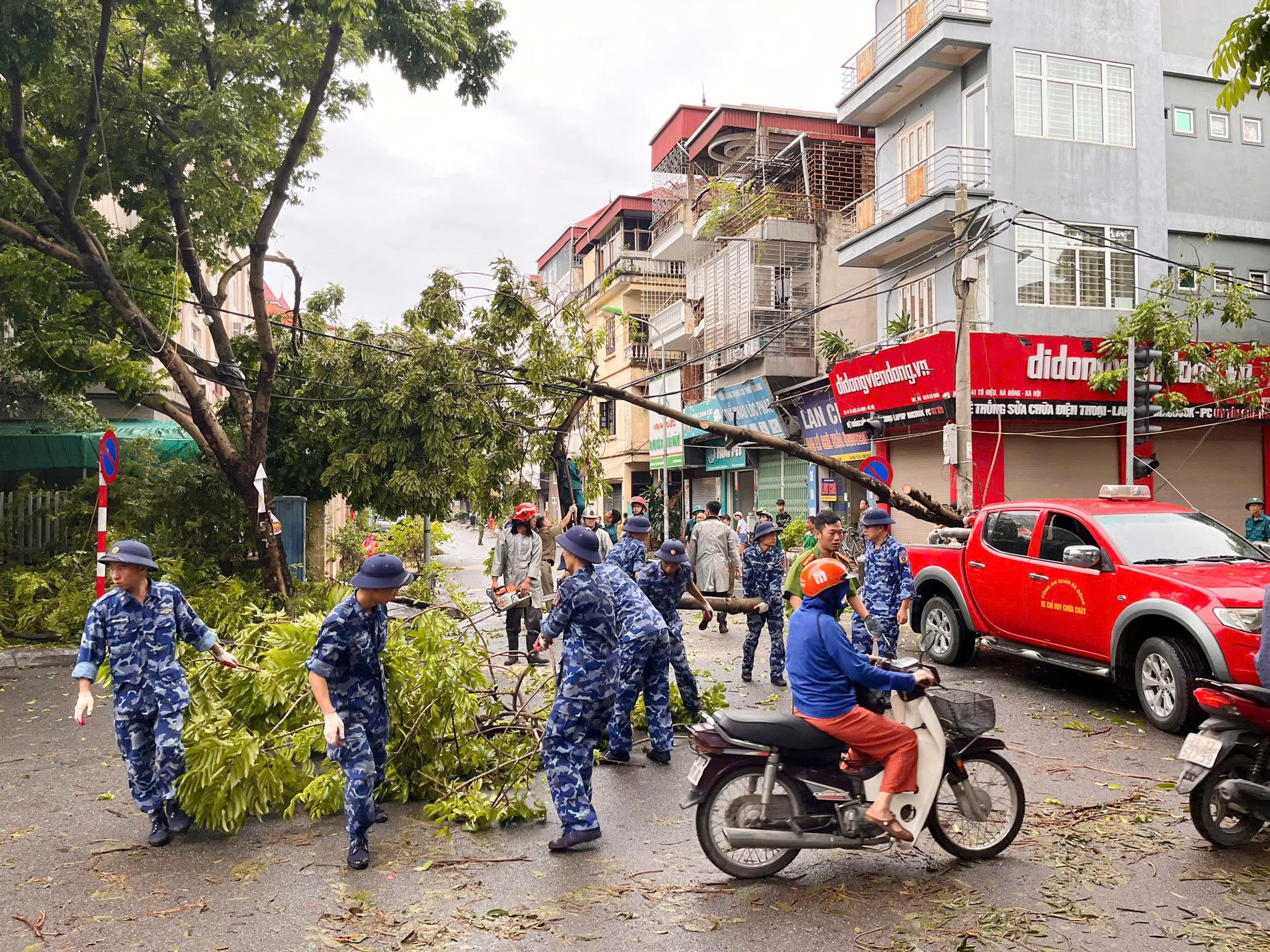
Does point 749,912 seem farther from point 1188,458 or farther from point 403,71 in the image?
point 1188,458

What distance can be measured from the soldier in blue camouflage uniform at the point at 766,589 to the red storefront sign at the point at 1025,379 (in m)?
9.00

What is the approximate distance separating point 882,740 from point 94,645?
4.60m

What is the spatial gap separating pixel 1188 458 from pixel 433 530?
60.6ft

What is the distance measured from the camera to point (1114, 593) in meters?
8.35

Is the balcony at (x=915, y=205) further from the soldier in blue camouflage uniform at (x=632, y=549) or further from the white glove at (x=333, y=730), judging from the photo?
the white glove at (x=333, y=730)

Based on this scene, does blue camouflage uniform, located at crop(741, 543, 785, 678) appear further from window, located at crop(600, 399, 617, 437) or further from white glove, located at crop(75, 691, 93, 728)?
window, located at crop(600, 399, 617, 437)

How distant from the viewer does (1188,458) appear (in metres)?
21.2

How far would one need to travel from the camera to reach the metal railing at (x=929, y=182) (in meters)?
19.6

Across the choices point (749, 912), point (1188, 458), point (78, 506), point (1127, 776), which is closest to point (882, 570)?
point (1127, 776)

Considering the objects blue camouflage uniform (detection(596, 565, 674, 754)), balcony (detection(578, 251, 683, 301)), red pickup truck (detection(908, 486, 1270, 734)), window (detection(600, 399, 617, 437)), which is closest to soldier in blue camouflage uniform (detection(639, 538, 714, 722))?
blue camouflage uniform (detection(596, 565, 674, 754))

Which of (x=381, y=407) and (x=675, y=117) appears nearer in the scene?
(x=381, y=407)

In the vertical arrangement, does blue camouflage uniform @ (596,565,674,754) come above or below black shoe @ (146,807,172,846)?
above

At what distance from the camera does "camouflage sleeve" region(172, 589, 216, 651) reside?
603cm

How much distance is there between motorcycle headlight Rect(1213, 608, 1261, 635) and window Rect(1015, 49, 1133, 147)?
15.2 m
